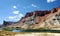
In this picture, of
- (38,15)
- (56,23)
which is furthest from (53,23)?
(38,15)

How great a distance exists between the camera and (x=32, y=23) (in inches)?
6491

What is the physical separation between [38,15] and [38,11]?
31.3 feet

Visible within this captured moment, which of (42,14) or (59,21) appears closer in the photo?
(59,21)

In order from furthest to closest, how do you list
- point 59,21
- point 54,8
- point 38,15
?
point 38,15
point 54,8
point 59,21

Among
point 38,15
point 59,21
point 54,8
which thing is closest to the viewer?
point 59,21

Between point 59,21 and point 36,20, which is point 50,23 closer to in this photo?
point 59,21

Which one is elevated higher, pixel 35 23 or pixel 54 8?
pixel 54 8

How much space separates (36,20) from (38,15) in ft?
44.4

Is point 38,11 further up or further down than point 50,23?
further up

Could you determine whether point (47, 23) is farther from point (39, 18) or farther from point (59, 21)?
→ point (39, 18)

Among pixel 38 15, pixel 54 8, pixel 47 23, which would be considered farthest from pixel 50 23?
pixel 38 15

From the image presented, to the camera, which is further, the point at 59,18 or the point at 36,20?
the point at 36,20

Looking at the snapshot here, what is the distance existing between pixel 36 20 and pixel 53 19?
35.2 meters

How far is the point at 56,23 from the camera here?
432 feet
